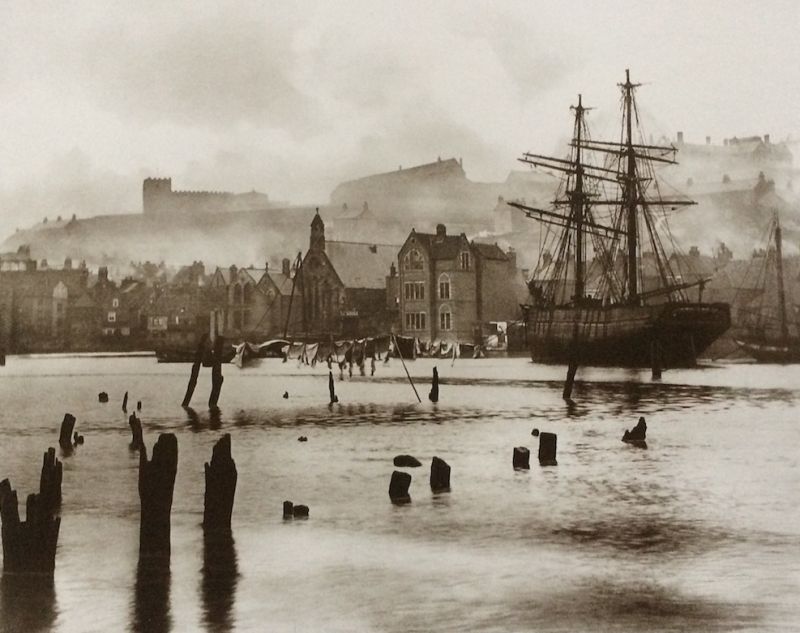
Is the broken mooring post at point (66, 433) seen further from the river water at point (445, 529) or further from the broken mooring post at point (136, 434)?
the broken mooring post at point (136, 434)

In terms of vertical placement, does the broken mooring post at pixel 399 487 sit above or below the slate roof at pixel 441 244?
below

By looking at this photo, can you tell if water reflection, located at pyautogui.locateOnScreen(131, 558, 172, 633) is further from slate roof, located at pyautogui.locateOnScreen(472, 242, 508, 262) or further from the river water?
slate roof, located at pyautogui.locateOnScreen(472, 242, 508, 262)

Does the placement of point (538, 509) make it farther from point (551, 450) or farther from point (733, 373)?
point (733, 373)

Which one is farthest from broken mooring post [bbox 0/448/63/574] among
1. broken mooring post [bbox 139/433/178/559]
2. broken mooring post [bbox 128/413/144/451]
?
broken mooring post [bbox 128/413/144/451]

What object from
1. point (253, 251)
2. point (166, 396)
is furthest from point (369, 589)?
point (253, 251)

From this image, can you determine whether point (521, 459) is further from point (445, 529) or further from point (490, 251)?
point (490, 251)

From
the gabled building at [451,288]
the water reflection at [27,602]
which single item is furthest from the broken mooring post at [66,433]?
the gabled building at [451,288]
